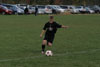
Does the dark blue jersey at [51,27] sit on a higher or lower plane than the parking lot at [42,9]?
higher

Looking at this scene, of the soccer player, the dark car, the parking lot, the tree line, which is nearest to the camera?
the soccer player

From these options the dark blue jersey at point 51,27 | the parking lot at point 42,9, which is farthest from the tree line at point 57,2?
the dark blue jersey at point 51,27

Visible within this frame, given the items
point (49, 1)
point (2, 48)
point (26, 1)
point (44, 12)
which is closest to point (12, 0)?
point (26, 1)

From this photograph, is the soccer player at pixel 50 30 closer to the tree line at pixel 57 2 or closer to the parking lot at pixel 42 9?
the parking lot at pixel 42 9

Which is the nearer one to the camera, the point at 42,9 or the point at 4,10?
the point at 4,10

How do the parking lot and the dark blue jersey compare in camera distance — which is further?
the parking lot

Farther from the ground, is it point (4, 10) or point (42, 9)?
point (4, 10)

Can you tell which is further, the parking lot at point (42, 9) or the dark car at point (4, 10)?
the parking lot at point (42, 9)

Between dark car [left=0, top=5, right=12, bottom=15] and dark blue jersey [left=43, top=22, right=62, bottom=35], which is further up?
dark blue jersey [left=43, top=22, right=62, bottom=35]

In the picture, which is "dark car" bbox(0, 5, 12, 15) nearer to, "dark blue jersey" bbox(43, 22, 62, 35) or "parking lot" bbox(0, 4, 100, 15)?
"parking lot" bbox(0, 4, 100, 15)

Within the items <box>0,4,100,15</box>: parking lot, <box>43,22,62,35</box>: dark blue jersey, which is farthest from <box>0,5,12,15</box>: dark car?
<box>43,22,62,35</box>: dark blue jersey

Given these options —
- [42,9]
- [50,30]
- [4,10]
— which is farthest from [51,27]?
[42,9]

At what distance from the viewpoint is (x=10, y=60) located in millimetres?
A: 12078

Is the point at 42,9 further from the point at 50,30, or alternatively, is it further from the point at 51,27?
the point at 51,27
